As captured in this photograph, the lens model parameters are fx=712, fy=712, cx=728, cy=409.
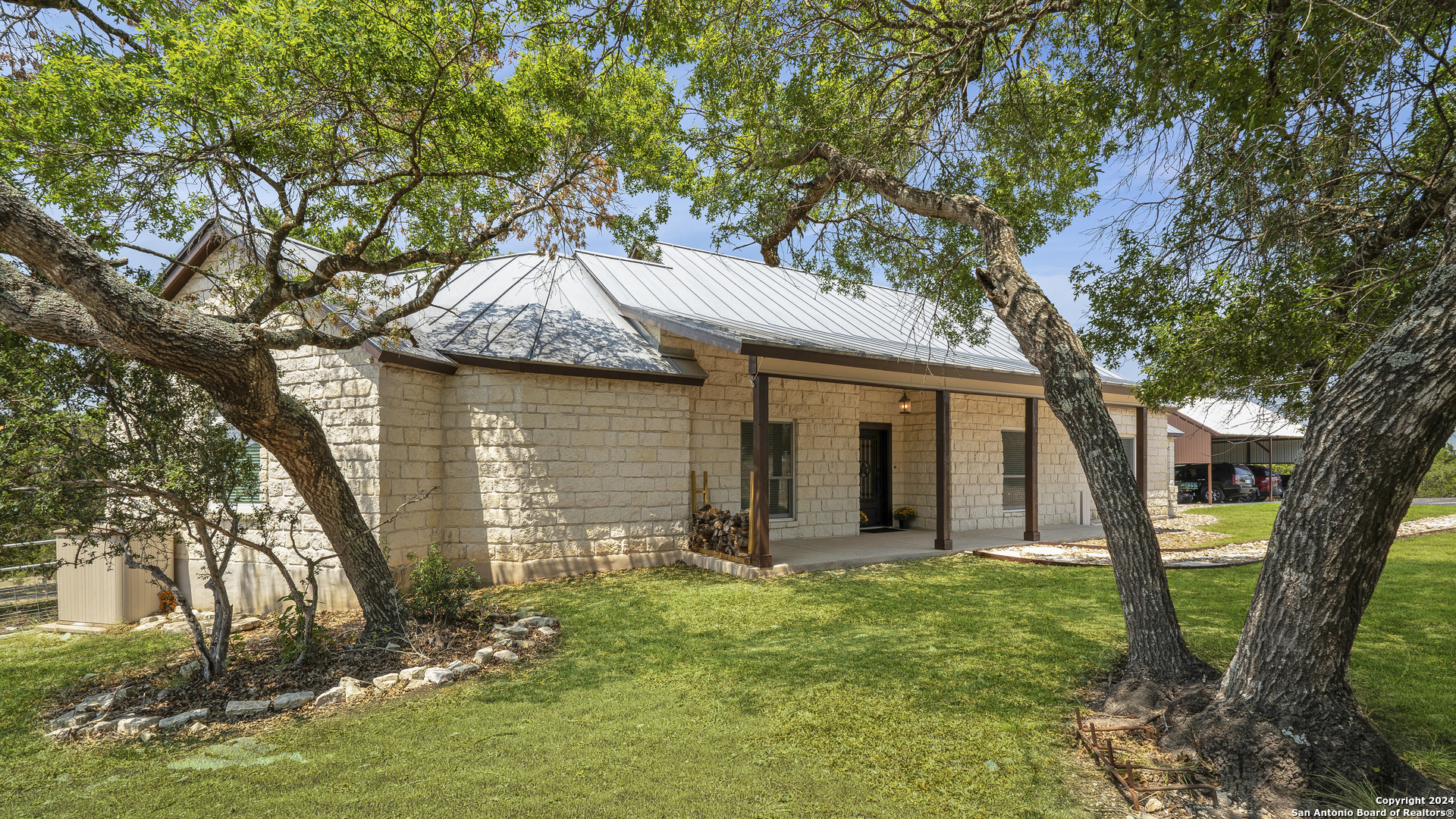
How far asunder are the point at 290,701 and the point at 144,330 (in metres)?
2.50

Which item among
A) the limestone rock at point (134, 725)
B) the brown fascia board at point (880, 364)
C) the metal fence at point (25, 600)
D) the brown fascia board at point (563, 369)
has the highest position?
the brown fascia board at point (880, 364)

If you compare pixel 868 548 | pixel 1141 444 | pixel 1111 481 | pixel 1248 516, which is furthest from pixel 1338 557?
pixel 1248 516

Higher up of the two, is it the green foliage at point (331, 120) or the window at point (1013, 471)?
the green foliage at point (331, 120)

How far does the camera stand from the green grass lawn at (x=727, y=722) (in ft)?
10.9

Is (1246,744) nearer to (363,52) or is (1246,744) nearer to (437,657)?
(437,657)

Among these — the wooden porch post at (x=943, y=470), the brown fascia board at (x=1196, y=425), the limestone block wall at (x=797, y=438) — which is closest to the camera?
the limestone block wall at (x=797, y=438)

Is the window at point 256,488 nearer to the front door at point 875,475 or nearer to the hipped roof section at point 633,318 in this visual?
the hipped roof section at point 633,318

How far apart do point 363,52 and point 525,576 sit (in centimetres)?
585

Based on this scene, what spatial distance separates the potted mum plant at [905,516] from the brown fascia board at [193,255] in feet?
36.5

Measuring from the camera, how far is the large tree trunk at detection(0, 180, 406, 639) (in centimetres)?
390

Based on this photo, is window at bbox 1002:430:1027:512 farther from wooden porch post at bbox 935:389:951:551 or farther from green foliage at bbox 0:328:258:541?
green foliage at bbox 0:328:258:541

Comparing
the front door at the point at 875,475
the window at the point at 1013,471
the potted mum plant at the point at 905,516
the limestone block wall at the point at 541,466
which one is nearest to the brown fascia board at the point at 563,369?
the limestone block wall at the point at 541,466

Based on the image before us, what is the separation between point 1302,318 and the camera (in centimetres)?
540

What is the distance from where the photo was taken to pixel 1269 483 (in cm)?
2394
